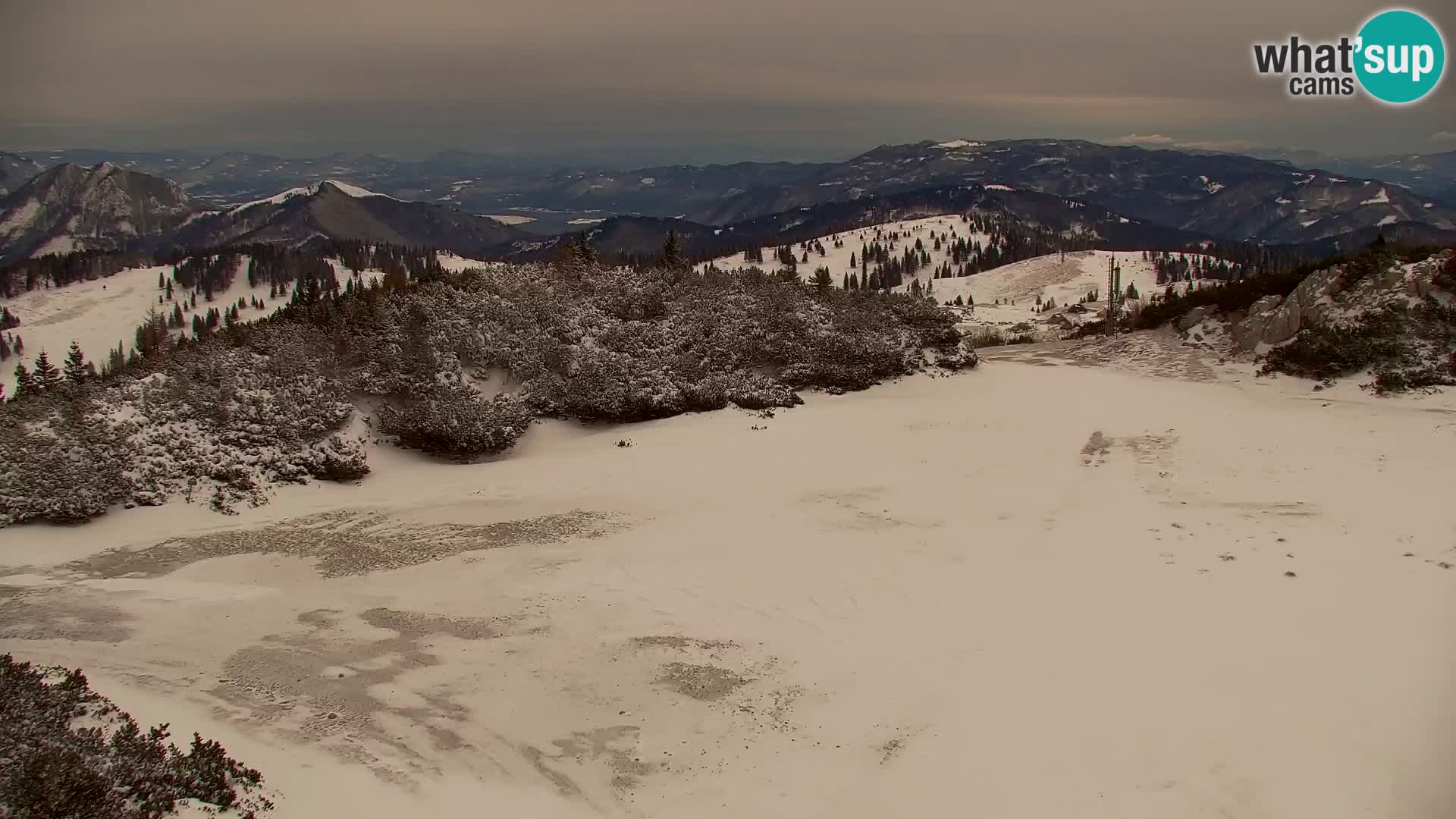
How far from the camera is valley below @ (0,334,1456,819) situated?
27.0ft

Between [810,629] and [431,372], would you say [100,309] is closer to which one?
[431,372]

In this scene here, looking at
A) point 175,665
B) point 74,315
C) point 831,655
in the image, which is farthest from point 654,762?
point 74,315

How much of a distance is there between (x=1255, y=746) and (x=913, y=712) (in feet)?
11.8

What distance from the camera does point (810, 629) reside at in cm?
1122

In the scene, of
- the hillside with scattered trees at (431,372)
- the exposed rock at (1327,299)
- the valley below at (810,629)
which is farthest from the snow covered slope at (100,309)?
the exposed rock at (1327,299)

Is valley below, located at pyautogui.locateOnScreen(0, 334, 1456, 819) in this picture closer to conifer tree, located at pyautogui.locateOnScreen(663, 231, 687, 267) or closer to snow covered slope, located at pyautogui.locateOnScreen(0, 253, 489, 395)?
conifer tree, located at pyautogui.locateOnScreen(663, 231, 687, 267)

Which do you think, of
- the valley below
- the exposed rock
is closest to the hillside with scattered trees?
the valley below

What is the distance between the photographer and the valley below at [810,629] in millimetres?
8234

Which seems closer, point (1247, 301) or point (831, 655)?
point (831, 655)

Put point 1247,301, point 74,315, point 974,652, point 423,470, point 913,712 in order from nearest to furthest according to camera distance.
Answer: point 913,712
point 974,652
point 423,470
point 1247,301
point 74,315

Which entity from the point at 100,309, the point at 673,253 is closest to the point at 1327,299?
the point at 673,253

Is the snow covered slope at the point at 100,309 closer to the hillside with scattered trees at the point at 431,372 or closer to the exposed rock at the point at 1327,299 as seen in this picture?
the hillside with scattered trees at the point at 431,372

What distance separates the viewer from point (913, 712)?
9406mm

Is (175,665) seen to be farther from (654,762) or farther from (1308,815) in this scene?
(1308,815)
